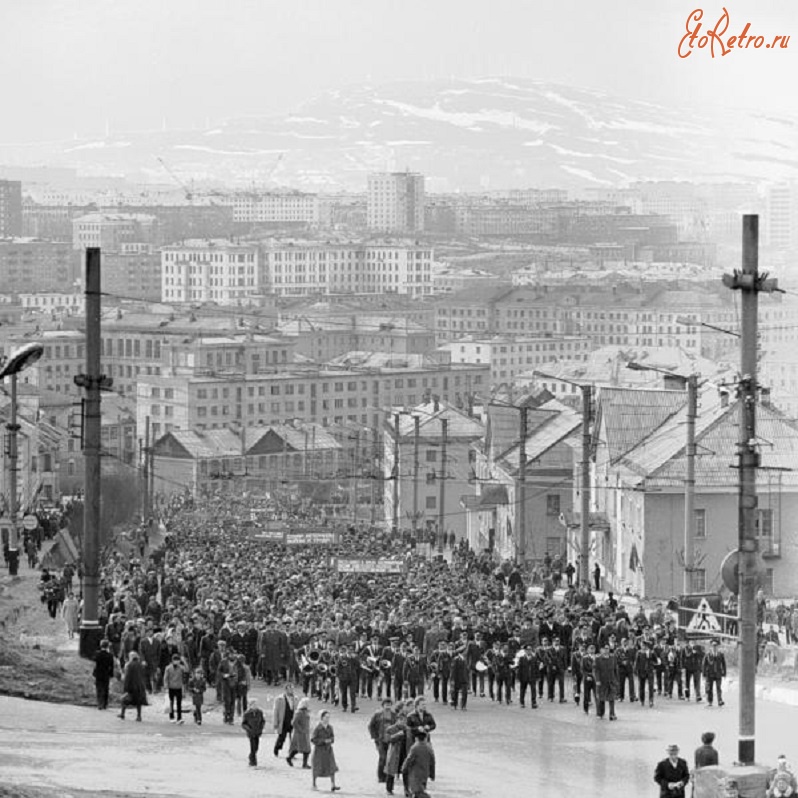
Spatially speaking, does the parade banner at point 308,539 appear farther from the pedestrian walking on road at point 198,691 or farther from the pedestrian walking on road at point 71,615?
the pedestrian walking on road at point 198,691

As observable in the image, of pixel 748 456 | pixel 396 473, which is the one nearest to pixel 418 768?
pixel 748 456

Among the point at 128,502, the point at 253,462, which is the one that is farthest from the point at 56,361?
the point at 128,502

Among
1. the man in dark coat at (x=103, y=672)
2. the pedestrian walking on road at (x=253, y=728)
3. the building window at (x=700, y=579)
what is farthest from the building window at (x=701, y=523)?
the pedestrian walking on road at (x=253, y=728)

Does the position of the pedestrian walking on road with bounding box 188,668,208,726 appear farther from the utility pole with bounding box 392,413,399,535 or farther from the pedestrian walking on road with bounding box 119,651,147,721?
the utility pole with bounding box 392,413,399,535

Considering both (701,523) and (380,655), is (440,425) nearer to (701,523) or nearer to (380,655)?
(701,523)

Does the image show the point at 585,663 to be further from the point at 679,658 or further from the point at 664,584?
the point at 664,584

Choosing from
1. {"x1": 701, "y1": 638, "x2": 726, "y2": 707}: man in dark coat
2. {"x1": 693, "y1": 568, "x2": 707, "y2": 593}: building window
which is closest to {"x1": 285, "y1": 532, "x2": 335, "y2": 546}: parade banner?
{"x1": 693, "y1": 568, "x2": 707, "y2": 593}: building window

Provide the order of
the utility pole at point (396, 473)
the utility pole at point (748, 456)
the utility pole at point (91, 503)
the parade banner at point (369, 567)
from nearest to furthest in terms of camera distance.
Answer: the utility pole at point (748, 456) < the utility pole at point (91, 503) < the parade banner at point (369, 567) < the utility pole at point (396, 473)
